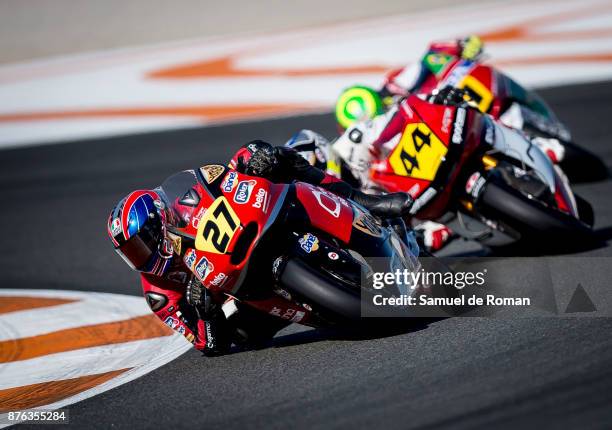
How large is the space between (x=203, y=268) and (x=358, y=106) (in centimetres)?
251

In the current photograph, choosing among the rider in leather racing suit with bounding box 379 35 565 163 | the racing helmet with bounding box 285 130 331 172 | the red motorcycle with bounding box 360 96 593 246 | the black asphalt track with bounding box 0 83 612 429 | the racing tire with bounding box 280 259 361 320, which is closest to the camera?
the black asphalt track with bounding box 0 83 612 429

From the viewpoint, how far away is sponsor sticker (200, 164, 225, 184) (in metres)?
5.50

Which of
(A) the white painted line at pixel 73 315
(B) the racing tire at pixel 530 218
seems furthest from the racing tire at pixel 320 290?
(A) the white painted line at pixel 73 315

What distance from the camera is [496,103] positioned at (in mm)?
7969

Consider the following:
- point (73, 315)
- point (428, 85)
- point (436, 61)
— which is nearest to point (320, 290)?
point (73, 315)

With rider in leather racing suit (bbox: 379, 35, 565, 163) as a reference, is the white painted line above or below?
below

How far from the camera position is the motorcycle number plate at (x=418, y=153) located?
260 inches

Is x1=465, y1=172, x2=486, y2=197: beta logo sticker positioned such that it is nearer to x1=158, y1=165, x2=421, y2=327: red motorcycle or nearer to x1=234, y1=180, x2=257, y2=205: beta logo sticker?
x1=158, y1=165, x2=421, y2=327: red motorcycle

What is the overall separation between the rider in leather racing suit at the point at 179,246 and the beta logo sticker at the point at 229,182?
0.21m

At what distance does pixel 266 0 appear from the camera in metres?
20.1

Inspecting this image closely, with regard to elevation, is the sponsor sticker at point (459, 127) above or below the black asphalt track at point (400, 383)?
above

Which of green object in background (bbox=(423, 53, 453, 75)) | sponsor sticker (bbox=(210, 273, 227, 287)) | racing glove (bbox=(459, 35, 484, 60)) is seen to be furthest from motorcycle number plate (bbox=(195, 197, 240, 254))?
racing glove (bbox=(459, 35, 484, 60))

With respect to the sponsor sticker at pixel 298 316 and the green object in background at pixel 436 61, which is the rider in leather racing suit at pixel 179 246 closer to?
the sponsor sticker at pixel 298 316

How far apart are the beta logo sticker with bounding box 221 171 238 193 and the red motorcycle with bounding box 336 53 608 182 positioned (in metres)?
2.05
